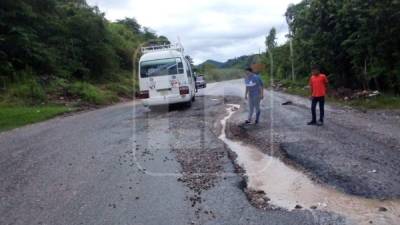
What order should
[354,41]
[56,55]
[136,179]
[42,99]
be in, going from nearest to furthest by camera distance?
[136,179] < [354,41] < [42,99] < [56,55]

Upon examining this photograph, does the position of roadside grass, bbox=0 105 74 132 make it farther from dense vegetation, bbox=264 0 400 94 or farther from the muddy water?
dense vegetation, bbox=264 0 400 94

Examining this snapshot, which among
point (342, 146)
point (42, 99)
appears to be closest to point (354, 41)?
point (342, 146)

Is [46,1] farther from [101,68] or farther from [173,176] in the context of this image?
Answer: [173,176]

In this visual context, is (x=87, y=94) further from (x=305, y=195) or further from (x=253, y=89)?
(x=305, y=195)

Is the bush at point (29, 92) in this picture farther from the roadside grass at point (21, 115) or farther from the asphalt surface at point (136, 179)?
the asphalt surface at point (136, 179)

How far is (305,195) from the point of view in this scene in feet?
20.2

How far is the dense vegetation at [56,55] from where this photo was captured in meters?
23.4

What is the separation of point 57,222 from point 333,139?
6388 millimetres

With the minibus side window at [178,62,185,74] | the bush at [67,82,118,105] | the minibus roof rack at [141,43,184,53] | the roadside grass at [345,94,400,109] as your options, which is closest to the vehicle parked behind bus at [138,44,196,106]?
the minibus side window at [178,62,185,74]

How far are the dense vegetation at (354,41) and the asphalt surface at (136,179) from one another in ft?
25.9

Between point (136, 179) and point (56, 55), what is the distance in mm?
24067

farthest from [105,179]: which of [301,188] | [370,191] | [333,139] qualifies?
[333,139]

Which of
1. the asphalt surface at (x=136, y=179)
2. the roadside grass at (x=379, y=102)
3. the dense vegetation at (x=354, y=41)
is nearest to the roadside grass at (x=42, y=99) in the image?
the asphalt surface at (x=136, y=179)

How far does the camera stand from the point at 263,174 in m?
7.43
